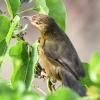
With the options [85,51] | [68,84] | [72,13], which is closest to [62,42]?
[68,84]

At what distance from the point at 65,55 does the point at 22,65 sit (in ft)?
1.35

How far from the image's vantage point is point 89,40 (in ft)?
30.0

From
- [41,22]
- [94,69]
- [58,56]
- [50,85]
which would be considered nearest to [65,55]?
[58,56]

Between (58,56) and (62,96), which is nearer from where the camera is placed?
(62,96)

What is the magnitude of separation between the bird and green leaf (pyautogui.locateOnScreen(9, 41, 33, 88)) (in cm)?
22

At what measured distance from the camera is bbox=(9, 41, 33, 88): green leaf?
164 centimetres

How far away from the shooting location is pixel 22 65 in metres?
1.76

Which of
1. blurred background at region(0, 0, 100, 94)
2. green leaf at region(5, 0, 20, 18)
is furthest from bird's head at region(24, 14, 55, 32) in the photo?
blurred background at region(0, 0, 100, 94)

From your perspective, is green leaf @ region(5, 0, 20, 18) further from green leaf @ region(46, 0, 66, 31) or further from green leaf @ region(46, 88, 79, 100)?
green leaf @ region(46, 88, 79, 100)

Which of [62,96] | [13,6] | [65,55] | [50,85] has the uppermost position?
[13,6]

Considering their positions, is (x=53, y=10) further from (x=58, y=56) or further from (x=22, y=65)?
(x=22, y=65)

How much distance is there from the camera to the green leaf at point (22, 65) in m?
1.64

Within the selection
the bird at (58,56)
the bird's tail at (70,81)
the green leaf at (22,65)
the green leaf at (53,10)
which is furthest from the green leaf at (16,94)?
the green leaf at (53,10)

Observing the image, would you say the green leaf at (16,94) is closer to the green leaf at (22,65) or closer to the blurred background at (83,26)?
the green leaf at (22,65)
